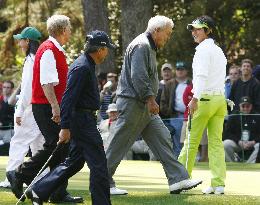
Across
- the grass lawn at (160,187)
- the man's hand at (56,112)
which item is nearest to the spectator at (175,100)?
the grass lawn at (160,187)

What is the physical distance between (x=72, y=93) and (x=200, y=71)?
2.47 meters

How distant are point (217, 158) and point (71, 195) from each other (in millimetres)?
1896

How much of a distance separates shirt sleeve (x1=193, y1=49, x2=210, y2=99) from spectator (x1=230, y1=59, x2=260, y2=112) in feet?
22.9

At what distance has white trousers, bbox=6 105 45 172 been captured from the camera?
13.0m

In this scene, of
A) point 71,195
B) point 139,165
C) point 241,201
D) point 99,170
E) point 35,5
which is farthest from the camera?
point 35,5

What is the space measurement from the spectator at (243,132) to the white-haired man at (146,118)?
23.1 feet

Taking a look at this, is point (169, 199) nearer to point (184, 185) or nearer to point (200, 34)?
point (184, 185)

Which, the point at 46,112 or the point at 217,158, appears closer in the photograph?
the point at 46,112

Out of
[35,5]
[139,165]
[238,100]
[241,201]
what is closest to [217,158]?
[241,201]

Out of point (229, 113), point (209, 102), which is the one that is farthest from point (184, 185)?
point (229, 113)

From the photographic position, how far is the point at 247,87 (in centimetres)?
1977

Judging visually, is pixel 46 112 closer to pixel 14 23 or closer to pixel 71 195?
pixel 71 195

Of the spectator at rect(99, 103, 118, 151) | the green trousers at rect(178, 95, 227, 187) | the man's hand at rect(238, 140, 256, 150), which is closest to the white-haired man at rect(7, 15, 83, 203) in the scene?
the green trousers at rect(178, 95, 227, 187)

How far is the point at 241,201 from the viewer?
11.6 m
